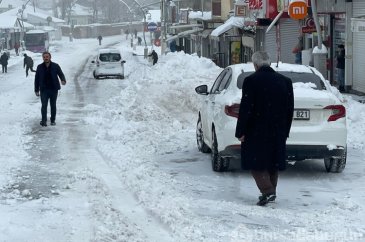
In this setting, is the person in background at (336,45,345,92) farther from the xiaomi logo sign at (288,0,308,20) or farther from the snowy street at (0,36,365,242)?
the snowy street at (0,36,365,242)

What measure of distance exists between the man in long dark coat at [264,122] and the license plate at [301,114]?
1.73m

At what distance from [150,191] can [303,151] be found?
90.2 inches

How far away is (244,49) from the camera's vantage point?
165 feet

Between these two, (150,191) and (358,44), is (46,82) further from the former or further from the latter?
(358,44)

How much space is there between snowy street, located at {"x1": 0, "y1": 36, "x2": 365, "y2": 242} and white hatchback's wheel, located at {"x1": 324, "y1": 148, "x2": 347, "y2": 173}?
0.36 ft

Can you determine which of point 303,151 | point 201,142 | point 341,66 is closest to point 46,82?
point 201,142

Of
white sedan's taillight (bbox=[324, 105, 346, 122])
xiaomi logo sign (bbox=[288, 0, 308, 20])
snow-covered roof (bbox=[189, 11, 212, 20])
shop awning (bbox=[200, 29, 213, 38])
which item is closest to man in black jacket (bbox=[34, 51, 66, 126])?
xiaomi logo sign (bbox=[288, 0, 308, 20])

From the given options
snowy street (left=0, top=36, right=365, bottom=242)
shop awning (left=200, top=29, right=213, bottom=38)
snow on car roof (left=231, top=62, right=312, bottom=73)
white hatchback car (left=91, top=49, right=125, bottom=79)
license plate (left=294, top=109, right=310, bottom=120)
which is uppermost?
snow on car roof (left=231, top=62, right=312, bottom=73)

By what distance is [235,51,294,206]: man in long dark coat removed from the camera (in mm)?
8812

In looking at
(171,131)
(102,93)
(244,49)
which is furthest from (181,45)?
(171,131)

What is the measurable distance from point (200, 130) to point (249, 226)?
18.4 feet

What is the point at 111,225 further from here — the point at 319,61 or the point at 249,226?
Answer: the point at 319,61

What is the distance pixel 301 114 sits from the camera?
422 inches

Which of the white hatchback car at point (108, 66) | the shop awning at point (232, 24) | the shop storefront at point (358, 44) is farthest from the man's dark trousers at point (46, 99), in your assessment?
the shop awning at point (232, 24)
